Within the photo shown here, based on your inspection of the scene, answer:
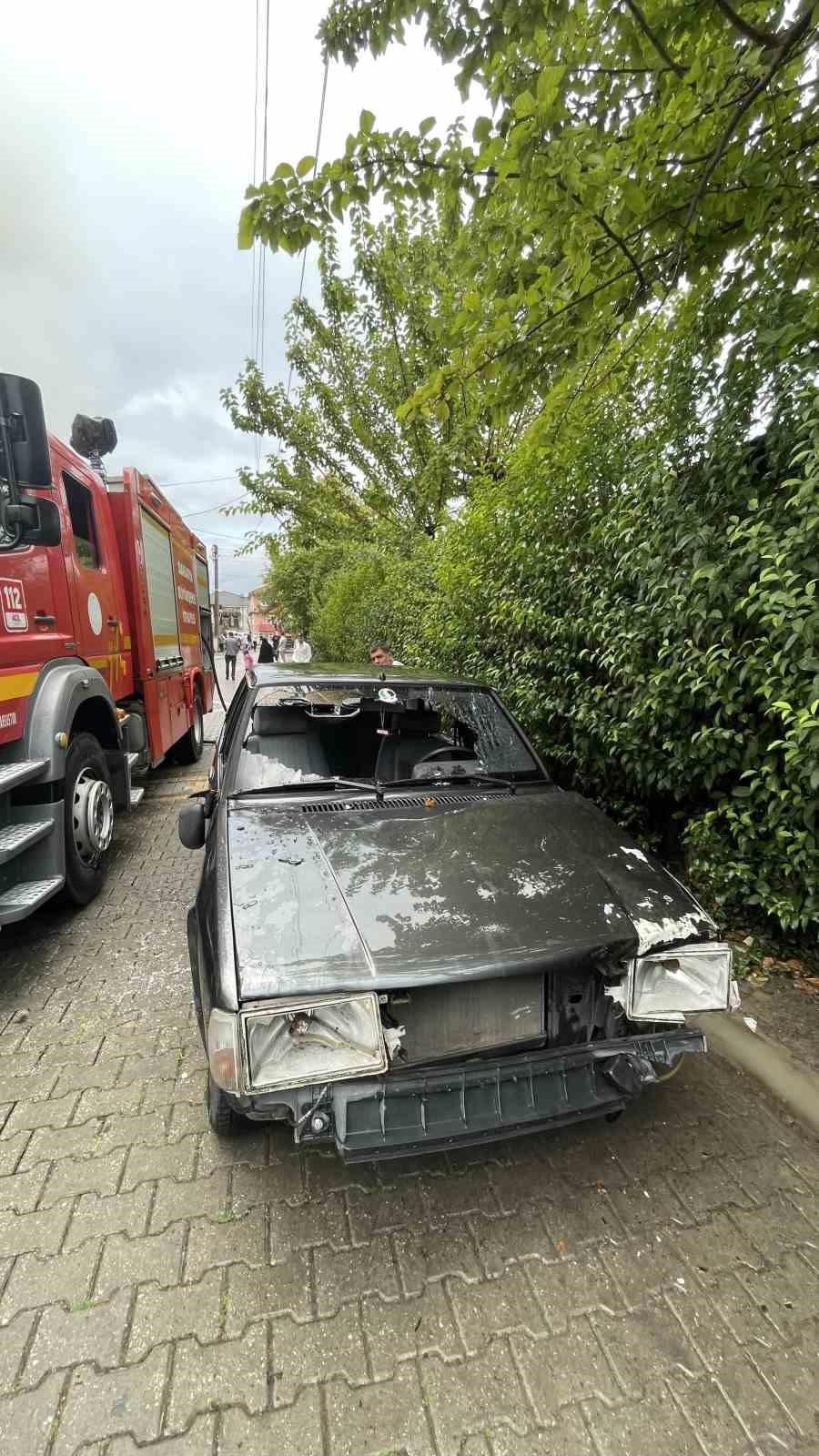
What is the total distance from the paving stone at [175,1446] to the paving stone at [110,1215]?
0.49 m

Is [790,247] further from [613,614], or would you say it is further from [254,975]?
[254,975]

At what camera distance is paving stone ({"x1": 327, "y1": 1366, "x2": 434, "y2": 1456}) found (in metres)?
1.30

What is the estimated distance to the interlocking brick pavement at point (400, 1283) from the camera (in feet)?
4.42

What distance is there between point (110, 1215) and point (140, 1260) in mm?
201

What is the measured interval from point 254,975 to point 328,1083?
0.35m

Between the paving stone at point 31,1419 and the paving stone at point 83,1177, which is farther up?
the paving stone at point 31,1419

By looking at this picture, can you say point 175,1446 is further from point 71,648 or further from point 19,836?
point 71,648

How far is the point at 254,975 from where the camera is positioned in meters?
1.57

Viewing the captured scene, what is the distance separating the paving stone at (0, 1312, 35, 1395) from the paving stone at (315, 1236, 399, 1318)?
0.71 meters

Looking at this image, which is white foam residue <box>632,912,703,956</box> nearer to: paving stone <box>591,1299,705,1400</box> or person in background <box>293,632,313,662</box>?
paving stone <box>591,1299,705,1400</box>

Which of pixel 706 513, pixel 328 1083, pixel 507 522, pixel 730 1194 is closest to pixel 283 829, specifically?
pixel 328 1083

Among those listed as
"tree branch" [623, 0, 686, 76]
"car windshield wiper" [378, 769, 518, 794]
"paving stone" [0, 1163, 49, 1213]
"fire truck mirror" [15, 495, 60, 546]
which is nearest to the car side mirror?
"car windshield wiper" [378, 769, 518, 794]

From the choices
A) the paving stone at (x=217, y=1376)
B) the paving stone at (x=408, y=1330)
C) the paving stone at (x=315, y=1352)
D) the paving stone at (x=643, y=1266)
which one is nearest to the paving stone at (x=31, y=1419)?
the paving stone at (x=217, y=1376)

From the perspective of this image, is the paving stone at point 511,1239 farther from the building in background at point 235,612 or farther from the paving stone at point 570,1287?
the building in background at point 235,612
